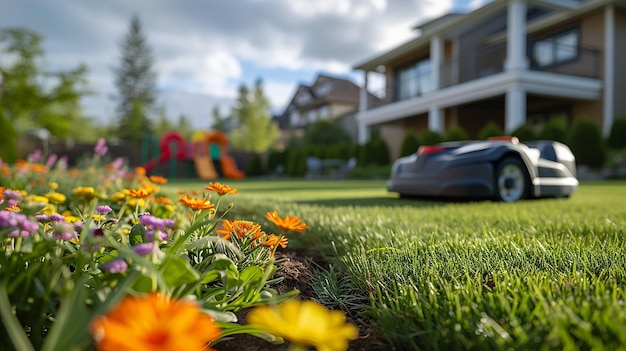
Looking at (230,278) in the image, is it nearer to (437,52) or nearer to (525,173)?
(525,173)

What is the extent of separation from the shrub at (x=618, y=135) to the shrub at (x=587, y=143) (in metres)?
0.88

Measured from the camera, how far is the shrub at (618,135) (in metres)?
11.8

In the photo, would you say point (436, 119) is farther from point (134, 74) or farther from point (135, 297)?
point (134, 74)

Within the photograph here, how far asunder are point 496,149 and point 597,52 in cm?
1272

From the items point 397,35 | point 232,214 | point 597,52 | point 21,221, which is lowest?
point 232,214

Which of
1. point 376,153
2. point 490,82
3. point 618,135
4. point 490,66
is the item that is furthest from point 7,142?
point 490,66

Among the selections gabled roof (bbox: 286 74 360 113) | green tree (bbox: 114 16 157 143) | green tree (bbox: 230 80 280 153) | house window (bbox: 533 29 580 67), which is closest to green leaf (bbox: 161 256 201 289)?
house window (bbox: 533 29 580 67)

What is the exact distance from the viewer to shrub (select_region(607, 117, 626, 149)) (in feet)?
38.8

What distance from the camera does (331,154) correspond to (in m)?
20.5

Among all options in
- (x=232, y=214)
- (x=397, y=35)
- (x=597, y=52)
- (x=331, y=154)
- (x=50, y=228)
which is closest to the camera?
(x=50, y=228)

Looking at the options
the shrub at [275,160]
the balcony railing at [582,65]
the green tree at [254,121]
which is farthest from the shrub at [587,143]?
the green tree at [254,121]

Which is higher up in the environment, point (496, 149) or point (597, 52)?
point (597, 52)

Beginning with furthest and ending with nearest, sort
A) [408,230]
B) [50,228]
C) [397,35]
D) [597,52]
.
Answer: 1. [397,35]
2. [597,52]
3. [408,230]
4. [50,228]

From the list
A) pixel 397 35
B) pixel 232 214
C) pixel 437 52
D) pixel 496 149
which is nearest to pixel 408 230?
pixel 232 214
